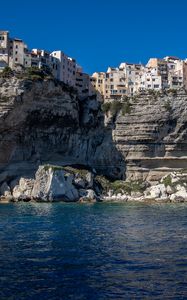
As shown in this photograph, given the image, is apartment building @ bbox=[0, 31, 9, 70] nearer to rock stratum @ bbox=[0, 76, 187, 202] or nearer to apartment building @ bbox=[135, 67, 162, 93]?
rock stratum @ bbox=[0, 76, 187, 202]

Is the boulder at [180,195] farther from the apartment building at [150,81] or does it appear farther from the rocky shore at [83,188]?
the apartment building at [150,81]

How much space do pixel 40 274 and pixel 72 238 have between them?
1113 cm

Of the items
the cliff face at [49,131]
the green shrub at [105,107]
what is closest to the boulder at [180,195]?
the cliff face at [49,131]

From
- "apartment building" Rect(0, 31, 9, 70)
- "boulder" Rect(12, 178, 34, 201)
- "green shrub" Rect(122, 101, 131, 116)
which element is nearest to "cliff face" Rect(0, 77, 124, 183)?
"boulder" Rect(12, 178, 34, 201)

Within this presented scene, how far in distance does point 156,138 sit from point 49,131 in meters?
20.6

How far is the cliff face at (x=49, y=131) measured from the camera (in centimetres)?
7944

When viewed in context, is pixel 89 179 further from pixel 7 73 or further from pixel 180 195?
pixel 7 73

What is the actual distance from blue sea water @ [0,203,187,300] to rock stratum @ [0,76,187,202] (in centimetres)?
4883

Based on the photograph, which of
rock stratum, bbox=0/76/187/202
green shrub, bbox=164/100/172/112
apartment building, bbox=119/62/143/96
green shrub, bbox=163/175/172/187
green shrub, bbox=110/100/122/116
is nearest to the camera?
rock stratum, bbox=0/76/187/202

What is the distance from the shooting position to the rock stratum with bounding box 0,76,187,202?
81.9 metres

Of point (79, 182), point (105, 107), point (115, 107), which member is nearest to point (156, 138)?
point (115, 107)

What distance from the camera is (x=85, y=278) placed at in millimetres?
17469

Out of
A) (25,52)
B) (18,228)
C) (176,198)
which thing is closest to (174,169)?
(176,198)

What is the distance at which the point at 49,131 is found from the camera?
8525 cm
